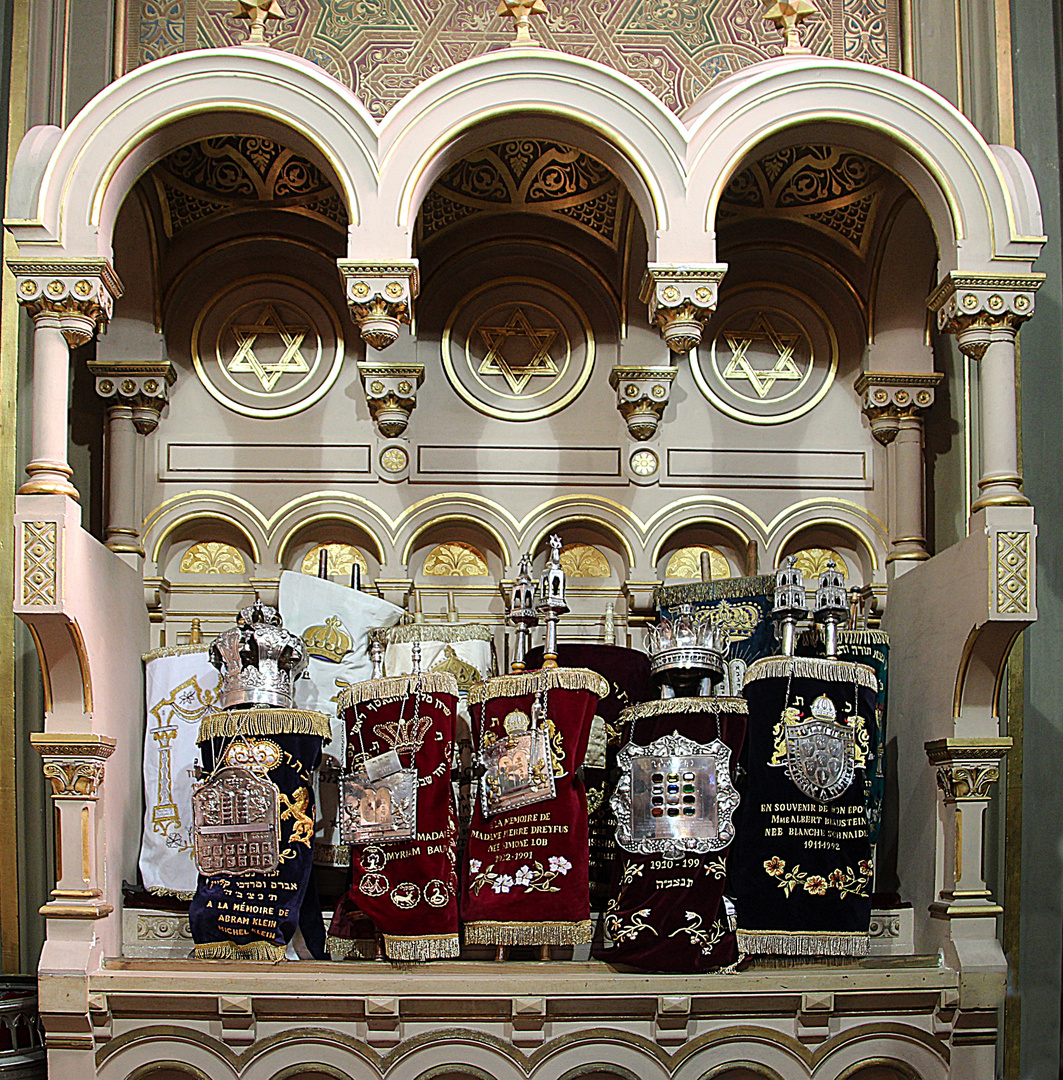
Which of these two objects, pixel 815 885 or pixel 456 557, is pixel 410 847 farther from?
pixel 456 557

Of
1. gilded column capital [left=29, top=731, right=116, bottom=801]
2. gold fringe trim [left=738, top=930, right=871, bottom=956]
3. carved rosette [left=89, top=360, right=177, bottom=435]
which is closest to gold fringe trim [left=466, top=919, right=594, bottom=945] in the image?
gold fringe trim [left=738, top=930, right=871, bottom=956]

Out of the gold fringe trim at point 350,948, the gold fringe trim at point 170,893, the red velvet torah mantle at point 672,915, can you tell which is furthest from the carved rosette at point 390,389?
the gold fringe trim at point 350,948

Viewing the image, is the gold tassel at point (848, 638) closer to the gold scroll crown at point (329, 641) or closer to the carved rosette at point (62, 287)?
the gold scroll crown at point (329, 641)

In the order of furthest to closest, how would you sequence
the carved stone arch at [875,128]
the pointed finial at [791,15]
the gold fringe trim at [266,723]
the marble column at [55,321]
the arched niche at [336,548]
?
1. the arched niche at [336,548]
2. the pointed finial at [791,15]
3. the carved stone arch at [875,128]
4. the gold fringe trim at [266,723]
5. the marble column at [55,321]

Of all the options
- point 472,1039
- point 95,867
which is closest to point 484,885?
point 472,1039

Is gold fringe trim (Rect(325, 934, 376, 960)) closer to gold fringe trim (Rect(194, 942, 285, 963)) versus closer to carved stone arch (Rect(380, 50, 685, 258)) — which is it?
gold fringe trim (Rect(194, 942, 285, 963))

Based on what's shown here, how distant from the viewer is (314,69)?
6129 mm

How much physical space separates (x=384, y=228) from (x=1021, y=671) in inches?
140

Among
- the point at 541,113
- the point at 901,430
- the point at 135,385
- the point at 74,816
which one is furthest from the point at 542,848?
the point at 135,385

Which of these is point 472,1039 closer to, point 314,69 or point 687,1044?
point 687,1044

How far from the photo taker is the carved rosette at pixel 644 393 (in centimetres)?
725

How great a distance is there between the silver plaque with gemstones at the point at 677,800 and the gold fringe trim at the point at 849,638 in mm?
759

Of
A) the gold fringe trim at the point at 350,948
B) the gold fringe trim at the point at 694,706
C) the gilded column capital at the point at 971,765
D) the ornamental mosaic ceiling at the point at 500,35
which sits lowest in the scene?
the gold fringe trim at the point at 350,948

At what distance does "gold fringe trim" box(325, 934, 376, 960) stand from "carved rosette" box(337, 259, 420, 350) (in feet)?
8.07
